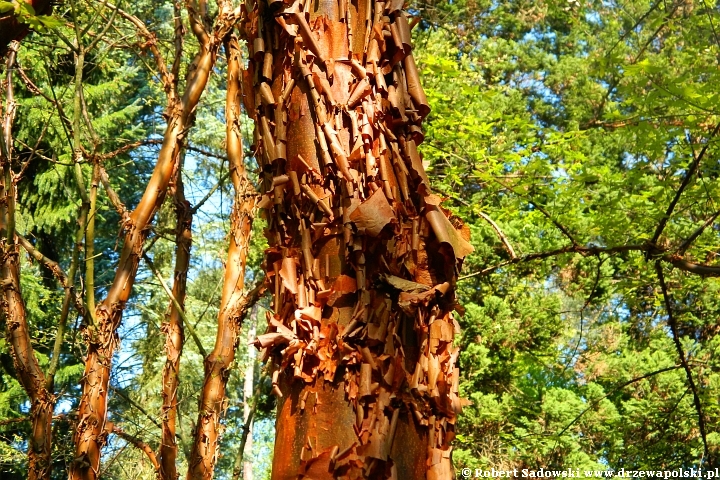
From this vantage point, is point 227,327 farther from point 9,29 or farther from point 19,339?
point 9,29

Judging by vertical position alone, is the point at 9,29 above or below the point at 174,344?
above

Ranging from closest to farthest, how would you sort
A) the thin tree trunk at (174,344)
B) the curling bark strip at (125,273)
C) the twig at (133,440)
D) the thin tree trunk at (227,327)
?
the curling bark strip at (125,273)
the thin tree trunk at (227,327)
the twig at (133,440)
the thin tree trunk at (174,344)

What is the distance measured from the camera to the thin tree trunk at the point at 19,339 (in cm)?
314

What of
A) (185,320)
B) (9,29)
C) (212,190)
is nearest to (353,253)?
(9,29)

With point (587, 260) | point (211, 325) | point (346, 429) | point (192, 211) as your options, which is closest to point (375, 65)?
point (346, 429)

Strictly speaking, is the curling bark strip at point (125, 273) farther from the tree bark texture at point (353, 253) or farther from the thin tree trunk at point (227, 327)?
the tree bark texture at point (353, 253)

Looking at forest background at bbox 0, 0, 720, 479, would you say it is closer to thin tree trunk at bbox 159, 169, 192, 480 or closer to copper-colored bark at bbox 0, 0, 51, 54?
thin tree trunk at bbox 159, 169, 192, 480

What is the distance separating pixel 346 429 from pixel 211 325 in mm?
11898

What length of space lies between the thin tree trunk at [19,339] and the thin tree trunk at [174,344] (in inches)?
25.2

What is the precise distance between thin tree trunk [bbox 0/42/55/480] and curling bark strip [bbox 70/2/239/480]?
170 millimetres

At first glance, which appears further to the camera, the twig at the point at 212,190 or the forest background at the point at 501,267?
the forest background at the point at 501,267

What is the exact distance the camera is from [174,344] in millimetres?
3963

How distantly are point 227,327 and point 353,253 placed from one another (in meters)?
2.58

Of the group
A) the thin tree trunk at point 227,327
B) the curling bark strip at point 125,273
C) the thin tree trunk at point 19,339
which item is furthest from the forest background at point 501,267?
the thin tree trunk at point 19,339
